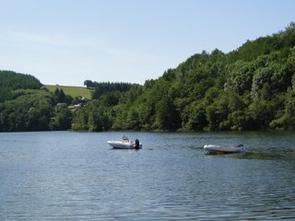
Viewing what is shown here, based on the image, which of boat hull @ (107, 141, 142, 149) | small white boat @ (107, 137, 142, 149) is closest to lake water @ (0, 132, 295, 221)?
small white boat @ (107, 137, 142, 149)

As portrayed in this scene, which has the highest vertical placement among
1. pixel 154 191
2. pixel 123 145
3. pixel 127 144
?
pixel 127 144

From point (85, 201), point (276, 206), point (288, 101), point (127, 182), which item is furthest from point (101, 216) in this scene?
point (288, 101)

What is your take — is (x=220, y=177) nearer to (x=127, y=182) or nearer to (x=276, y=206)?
(x=127, y=182)

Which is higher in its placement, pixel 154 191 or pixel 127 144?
pixel 127 144

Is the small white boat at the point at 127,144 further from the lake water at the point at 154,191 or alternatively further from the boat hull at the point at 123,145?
the lake water at the point at 154,191

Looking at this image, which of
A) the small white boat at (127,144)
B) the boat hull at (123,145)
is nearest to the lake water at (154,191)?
the small white boat at (127,144)

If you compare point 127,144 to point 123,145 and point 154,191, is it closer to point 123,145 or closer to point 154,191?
point 123,145

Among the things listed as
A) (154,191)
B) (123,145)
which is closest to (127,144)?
(123,145)

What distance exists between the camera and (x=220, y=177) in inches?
2167

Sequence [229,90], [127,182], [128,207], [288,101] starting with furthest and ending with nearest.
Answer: [229,90] < [288,101] < [127,182] < [128,207]

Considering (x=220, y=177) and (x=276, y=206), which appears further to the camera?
(x=220, y=177)

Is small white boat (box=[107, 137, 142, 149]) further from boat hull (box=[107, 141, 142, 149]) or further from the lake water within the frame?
the lake water

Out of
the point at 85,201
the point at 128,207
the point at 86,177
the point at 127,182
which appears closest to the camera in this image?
the point at 128,207

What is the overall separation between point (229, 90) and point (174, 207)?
15932 centimetres
